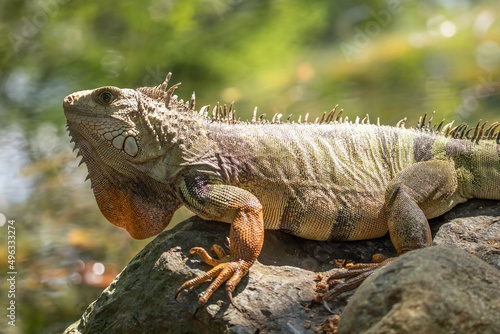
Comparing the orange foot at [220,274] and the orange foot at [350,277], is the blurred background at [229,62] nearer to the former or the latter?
the orange foot at [220,274]

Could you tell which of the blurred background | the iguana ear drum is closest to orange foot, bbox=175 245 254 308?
the iguana ear drum

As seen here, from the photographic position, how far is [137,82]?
302 inches

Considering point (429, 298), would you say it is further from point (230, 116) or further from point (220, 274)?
point (230, 116)

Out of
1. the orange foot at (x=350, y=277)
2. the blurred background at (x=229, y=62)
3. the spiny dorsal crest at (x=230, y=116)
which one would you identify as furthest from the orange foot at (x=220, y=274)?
the blurred background at (x=229, y=62)

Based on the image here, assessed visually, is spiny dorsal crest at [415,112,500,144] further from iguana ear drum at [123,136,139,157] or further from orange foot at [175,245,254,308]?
iguana ear drum at [123,136,139,157]

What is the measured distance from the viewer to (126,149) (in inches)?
128

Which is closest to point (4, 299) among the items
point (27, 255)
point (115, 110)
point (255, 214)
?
point (27, 255)

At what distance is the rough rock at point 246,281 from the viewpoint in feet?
9.52

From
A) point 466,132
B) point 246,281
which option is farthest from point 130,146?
point 466,132

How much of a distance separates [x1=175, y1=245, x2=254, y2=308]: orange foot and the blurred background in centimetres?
369

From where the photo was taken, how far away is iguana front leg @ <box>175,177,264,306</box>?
2973mm

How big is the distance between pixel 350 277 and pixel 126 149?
161cm

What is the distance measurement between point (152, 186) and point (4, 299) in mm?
3282

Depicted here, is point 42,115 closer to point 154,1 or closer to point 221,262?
point 154,1
